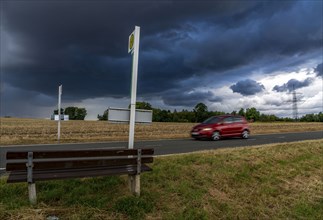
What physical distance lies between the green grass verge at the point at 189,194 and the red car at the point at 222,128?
10036mm

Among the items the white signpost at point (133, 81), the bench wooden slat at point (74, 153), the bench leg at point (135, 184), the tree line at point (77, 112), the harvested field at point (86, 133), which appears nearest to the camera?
the bench wooden slat at point (74, 153)

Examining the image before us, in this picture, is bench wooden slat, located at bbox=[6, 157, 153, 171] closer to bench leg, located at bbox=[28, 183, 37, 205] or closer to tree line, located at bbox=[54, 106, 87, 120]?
bench leg, located at bbox=[28, 183, 37, 205]

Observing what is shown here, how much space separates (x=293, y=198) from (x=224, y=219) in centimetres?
228

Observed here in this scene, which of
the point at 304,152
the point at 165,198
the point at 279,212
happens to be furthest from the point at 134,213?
the point at 304,152

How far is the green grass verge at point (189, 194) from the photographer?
4.55m

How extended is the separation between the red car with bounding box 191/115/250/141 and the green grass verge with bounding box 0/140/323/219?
1004cm

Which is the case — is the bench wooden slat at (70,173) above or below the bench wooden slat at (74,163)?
below

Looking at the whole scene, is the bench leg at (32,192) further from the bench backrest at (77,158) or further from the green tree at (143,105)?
the green tree at (143,105)

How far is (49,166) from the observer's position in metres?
4.48

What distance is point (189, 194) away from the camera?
5.54 meters

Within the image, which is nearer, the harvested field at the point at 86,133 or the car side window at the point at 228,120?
the harvested field at the point at 86,133

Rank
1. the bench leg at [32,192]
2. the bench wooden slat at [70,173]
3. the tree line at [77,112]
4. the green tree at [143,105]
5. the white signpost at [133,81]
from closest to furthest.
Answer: the bench wooden slat at [70,173] → the bench leg at [32,192] → the white signpost at [133,81] → the green tree at [143,105] → the tree line at [77,112]

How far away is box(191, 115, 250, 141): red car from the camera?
60.7ft

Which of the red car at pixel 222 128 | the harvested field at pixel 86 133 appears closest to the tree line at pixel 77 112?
the harvested field at pixel 86 133
